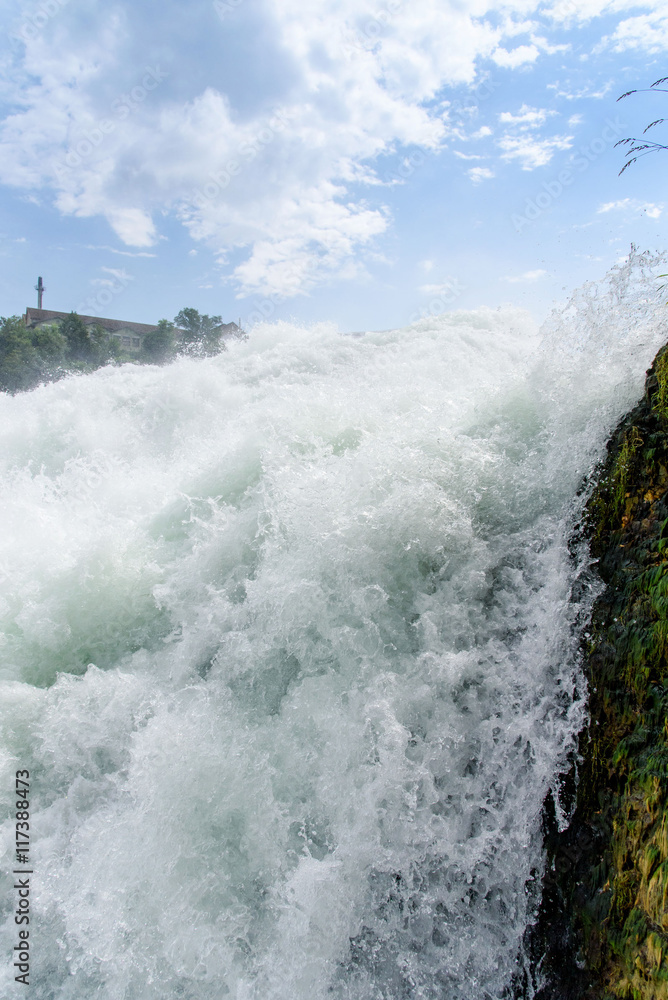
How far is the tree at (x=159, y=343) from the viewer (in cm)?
4509

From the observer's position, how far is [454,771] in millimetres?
2484

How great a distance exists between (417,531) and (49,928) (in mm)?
2784

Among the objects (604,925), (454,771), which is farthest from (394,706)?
(604,925)

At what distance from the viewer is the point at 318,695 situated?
288 centimetres

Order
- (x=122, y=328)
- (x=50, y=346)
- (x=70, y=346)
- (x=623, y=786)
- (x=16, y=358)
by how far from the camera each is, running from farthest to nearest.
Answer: (x=122, y=328)
(x=70, y=346)
(x=50, y=346)
(x=16, y=358)
(x=623, y=786)

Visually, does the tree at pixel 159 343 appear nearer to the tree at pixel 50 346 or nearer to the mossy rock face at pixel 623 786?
the tree at pixel 50 346

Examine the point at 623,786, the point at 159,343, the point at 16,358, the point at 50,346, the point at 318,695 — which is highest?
the point at 159,343

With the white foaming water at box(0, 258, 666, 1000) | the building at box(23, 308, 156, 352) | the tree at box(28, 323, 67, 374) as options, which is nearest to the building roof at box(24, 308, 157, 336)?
the building at box(23, 308, 156, 352)

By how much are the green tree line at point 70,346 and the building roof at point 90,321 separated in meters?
4.56

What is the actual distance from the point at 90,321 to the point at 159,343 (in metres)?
10.2

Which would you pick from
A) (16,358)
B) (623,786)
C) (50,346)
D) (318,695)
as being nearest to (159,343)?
(50,346)

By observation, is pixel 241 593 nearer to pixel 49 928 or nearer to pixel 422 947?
pixel 49 928

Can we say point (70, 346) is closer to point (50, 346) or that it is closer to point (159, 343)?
point (50, 346)

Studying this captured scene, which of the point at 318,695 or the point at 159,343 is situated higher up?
the point at 159,343
